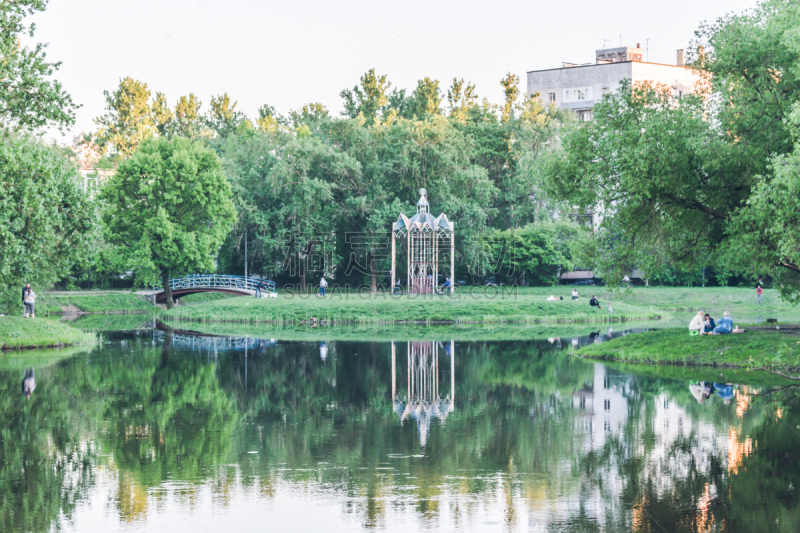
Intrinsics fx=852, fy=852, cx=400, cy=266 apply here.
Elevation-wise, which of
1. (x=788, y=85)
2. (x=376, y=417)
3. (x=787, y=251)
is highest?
(x=788, y=85)

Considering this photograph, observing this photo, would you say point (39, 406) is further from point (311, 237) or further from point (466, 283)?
point (466, 283)

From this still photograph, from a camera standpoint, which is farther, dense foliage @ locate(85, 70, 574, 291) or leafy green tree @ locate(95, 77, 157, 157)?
leafy green tree @ locate(95, 77, 157, 157)

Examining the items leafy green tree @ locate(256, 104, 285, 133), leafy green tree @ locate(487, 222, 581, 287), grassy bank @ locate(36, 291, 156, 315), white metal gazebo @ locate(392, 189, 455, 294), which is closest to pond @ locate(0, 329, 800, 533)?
white metal gazebo @ locate(392, 189, 455, 294)

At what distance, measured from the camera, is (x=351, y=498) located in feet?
36.1

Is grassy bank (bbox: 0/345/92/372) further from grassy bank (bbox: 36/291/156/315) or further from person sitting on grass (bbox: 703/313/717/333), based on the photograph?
grassy bank (bbox: 36/291/156/315)

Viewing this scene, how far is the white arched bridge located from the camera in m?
58.7

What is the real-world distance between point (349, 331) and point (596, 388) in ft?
70.2

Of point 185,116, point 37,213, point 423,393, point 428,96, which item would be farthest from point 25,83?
point 185,116

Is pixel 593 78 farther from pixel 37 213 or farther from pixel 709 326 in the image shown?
pixel 37 213

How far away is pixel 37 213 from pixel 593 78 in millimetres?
80885

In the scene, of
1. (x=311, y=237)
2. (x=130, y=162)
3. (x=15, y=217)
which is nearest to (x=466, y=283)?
(x=311, y=237)

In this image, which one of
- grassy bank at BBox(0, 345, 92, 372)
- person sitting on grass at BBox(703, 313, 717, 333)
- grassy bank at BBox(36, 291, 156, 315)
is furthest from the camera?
grassy bank at BBox(36, 291, 156, 315)

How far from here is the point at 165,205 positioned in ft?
183

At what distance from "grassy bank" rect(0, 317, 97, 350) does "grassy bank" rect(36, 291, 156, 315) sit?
21730 millimetres
